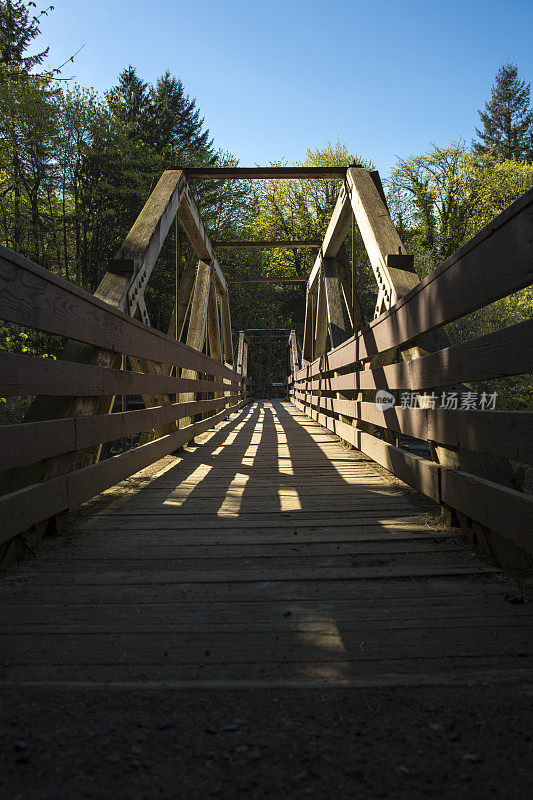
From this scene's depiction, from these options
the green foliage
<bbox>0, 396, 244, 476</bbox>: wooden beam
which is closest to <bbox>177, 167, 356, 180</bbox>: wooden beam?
<bbox>0, 396, 244, 476</bbox>: wooden beam

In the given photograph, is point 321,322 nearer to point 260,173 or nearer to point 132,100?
point 260,173

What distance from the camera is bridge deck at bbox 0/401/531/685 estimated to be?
4.13 feet

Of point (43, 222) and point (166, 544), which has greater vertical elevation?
point (43, 222)

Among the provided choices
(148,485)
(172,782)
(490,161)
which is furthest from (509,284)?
(490,161)

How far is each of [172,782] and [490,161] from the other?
3004 centimetres

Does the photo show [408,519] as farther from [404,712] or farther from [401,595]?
[404,712]

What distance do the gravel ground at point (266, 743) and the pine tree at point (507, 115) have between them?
43494mm

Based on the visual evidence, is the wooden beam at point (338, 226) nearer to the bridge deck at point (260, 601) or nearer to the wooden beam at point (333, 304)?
the wooden beam at point (333, 304)

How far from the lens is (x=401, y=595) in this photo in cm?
167

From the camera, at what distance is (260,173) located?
609 centimetres

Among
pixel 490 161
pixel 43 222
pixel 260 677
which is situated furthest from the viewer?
pixel 490 161

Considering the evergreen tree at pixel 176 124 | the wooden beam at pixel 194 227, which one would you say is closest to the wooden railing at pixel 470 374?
the wooden beam at pixel 194 227

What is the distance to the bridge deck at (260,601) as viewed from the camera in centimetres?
126

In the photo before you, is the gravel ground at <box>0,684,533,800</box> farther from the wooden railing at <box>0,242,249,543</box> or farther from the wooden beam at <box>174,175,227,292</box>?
the wooden beam at <box>174,175,227,292</box>
